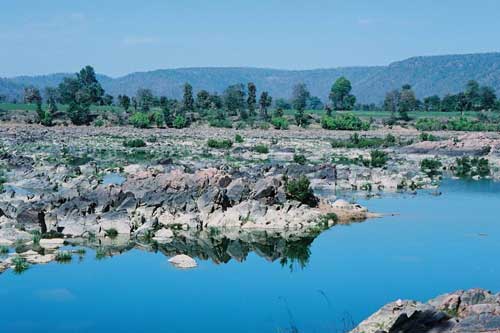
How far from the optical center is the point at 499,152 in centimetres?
6241

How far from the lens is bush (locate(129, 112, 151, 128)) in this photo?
94.6 meters

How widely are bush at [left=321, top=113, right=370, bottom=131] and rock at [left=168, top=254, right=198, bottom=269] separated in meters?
69.3

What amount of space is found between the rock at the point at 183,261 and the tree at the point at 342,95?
355ft

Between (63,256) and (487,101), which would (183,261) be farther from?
(487,101)

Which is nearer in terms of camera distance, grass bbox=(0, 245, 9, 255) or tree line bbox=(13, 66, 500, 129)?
grass bbox=(0, 245, 9, 255)

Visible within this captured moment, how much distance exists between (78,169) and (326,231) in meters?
20.3

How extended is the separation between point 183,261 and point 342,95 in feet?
361

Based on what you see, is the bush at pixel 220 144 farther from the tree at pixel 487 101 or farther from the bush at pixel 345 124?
the tree at pixel 487 101

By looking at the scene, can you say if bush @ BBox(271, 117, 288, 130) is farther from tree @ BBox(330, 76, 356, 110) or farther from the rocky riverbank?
tree @ BBox(330, 76, 356, 110)

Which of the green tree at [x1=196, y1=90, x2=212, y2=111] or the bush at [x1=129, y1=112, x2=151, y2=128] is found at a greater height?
the green tree at [x1=196, y1=90, x2=212, y2=111]

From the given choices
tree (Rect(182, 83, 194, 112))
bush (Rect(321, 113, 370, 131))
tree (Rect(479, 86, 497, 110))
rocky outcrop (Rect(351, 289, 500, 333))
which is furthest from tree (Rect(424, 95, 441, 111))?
rocky outcrop (Rect(351, 289, 500, 333))

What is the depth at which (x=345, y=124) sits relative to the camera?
92375mm

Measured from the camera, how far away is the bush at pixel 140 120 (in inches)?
3725

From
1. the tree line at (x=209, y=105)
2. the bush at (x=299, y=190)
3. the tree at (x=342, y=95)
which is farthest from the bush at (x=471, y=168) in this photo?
the tree at (x=342, y=95)
